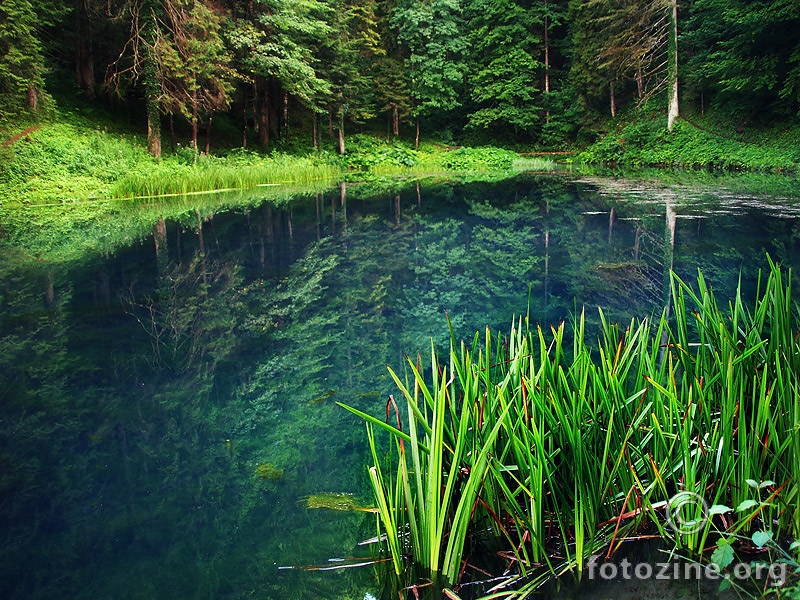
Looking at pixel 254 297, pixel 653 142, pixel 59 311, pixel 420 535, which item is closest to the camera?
pixel 420 535

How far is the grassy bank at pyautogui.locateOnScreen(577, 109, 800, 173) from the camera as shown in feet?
55.8

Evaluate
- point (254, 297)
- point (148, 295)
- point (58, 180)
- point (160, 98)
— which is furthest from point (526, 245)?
point (160, 98)

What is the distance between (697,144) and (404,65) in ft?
49.5

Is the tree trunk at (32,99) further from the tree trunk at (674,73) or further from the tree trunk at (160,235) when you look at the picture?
the tree trunk at (674,73)

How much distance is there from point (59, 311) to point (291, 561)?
162 inches

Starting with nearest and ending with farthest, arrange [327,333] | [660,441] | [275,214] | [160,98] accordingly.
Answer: [660,441] < [327,333] < [275,214] < [160,98]

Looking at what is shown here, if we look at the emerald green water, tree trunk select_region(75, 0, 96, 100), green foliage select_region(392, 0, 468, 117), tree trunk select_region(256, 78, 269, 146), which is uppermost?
green foliage select_region(392, 0, 468, 117)

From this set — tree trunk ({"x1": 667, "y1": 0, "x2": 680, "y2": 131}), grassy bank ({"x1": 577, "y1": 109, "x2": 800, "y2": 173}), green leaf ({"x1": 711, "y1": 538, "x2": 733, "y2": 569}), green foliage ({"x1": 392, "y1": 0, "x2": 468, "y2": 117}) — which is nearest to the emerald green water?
green leaf ({"x1": 711, "y1": 538, "x2": 733, "y2": 569})

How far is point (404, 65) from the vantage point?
29359 mm

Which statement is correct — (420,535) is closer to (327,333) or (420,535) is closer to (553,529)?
(553,529)

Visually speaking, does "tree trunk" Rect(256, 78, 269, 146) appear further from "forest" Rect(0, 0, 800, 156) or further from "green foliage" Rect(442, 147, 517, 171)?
"green foliage" Rect(442, 147, 517, 171)

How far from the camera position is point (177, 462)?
2654mm

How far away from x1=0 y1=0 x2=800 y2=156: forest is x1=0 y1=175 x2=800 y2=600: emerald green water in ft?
29.2

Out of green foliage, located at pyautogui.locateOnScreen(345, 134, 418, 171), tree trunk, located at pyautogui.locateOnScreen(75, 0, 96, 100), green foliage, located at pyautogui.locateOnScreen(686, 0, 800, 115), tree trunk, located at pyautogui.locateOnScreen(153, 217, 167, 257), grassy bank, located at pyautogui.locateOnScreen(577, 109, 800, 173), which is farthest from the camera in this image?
green foliage, located at pyautogui.locateOnScreen(345, 134, 418, 171)
